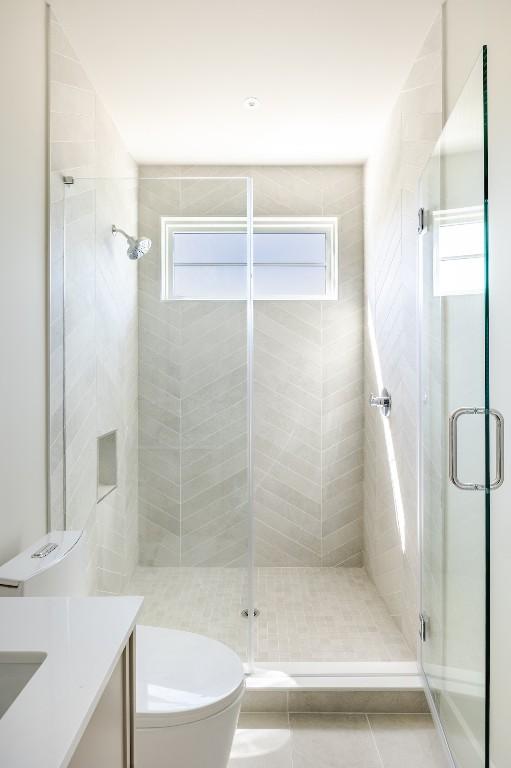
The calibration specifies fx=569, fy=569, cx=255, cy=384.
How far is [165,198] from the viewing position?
2186mm

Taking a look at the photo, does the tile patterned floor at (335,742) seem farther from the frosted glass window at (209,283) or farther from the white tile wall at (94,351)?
the frosted glass window at (209,283)

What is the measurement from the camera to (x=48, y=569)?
5.14ft

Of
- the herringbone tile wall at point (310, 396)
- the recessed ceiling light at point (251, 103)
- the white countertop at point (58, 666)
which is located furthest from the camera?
the herringbone tile wall at point (310, 396)

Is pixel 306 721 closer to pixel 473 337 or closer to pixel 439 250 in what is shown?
pixel 473 337

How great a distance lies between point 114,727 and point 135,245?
165cm

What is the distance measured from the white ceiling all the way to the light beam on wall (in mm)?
1111

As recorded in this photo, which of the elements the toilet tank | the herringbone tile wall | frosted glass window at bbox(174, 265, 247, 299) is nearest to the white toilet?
the toilet tank

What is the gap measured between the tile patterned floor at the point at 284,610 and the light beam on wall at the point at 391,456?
18.5 inches

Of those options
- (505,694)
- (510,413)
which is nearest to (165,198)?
(510,413)

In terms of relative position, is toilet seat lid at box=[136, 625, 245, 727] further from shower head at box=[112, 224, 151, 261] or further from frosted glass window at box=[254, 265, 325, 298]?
frosted glass window at box=[254, 265, 325, 298]

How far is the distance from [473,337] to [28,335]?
53.7 inches

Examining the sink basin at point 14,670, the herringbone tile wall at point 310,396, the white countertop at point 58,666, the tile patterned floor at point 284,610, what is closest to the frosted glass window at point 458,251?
the white countertop at point 58,666

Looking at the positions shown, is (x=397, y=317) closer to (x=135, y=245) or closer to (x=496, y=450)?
(x=135, y=245)

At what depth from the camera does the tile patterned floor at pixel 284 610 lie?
7.29ft
